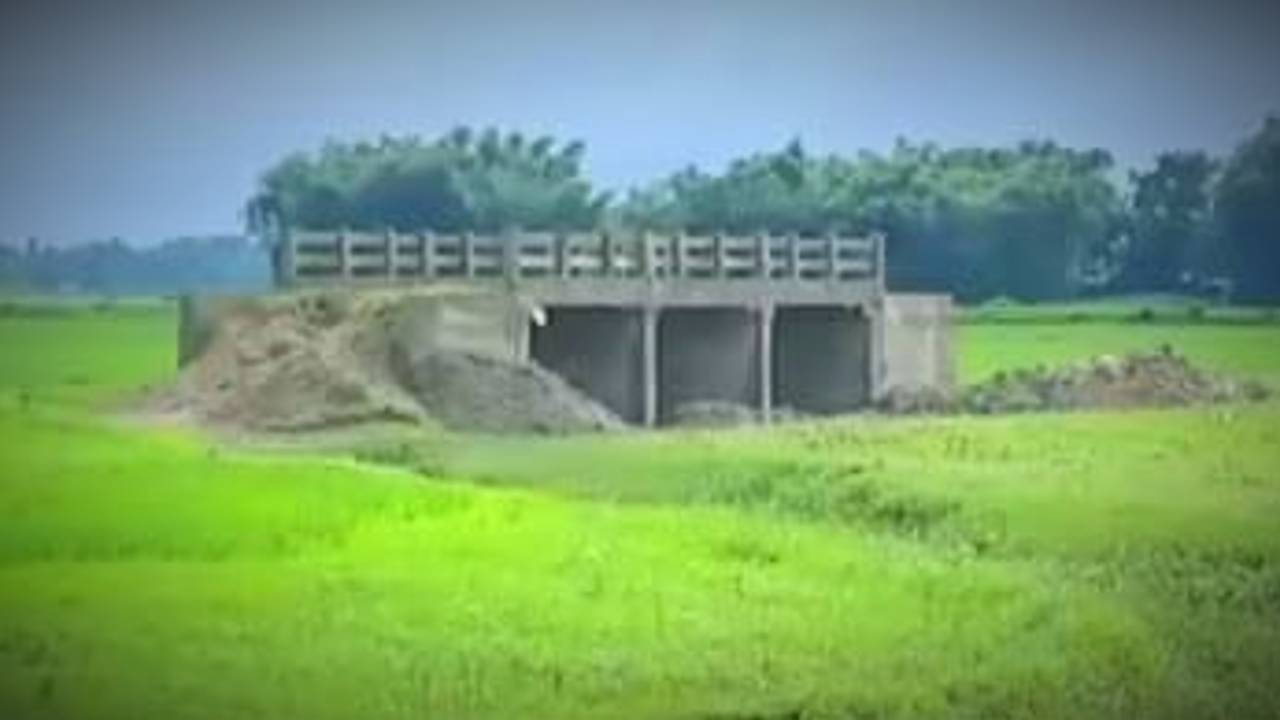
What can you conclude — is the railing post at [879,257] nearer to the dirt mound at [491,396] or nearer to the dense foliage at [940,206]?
the dense foliage at [940,206]

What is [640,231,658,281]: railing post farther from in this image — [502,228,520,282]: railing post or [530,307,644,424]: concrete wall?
[502,228,520,282]: railing post

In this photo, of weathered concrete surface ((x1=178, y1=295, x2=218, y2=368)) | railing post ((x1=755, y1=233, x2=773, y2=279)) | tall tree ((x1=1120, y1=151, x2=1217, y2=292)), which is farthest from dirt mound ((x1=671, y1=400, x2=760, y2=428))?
tall tree ((x1=1120, y1=151, x2=1217, y2=292))

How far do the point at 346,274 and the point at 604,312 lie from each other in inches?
99.4

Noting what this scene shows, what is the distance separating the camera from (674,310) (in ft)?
65.4

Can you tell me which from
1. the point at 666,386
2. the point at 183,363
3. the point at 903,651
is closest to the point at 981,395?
the point at 666,386

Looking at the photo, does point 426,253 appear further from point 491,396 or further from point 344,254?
point 491,396

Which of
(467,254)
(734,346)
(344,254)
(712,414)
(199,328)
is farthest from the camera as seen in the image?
(734,346)

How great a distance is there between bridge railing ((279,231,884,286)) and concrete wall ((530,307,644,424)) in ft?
1.67

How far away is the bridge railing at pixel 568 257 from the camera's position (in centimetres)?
1766

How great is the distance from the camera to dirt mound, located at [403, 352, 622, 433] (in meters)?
16.8

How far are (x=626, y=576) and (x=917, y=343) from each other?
1070cm

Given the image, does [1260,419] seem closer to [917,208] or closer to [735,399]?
[917,208]

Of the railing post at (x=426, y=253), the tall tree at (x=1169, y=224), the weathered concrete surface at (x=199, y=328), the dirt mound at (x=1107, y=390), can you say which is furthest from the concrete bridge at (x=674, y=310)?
the tall tree at (x=1169, y=224)

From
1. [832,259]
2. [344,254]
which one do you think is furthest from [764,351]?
[344,254]
